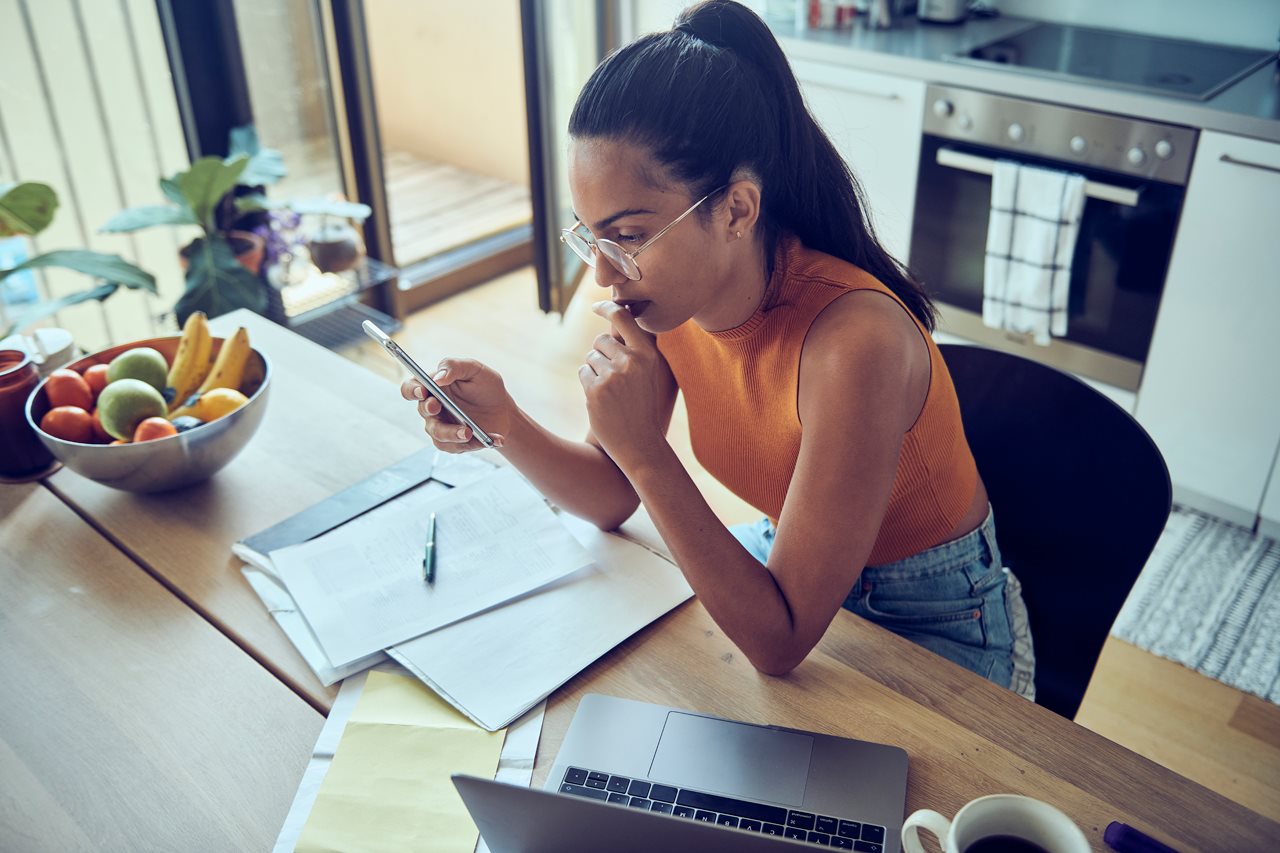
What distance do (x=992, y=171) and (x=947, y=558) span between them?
1.42m

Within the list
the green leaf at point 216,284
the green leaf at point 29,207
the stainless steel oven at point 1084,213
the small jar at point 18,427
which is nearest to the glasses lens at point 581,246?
the small jar at point 18,427

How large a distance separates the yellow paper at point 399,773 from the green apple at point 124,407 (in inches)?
18.6

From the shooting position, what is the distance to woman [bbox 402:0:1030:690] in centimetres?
99

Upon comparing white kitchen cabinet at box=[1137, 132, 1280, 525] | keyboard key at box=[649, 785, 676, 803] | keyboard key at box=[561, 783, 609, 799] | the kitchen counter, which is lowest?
white kitchen cabinet at box=[1137, 132, 1280, 525]

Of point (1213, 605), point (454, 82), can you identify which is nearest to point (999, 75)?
point (1213, 605)

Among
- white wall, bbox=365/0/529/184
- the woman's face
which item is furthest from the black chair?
white wall, bbox=365/0/529/184

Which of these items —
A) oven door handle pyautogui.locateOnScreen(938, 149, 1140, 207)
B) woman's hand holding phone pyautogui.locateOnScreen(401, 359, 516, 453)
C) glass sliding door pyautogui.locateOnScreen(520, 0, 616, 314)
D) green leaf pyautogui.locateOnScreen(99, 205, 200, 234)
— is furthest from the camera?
glass sliding door pyautogui.locateOnScreen(520, 0, 616, 314)

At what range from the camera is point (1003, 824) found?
0.71m

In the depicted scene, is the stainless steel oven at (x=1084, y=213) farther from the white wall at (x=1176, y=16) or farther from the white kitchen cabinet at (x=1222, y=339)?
the white wall at (x=1176, y=16)

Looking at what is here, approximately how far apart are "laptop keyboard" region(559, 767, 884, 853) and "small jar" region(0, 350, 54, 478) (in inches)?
34.1

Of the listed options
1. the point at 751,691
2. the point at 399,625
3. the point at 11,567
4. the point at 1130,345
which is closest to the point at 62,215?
the point at 11,567

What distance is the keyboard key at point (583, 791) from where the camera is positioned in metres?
0.86

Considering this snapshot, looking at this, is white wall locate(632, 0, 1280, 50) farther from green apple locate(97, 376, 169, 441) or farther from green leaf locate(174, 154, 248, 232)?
green apple locate(97, 376, 169, 441)

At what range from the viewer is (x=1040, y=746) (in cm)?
89
